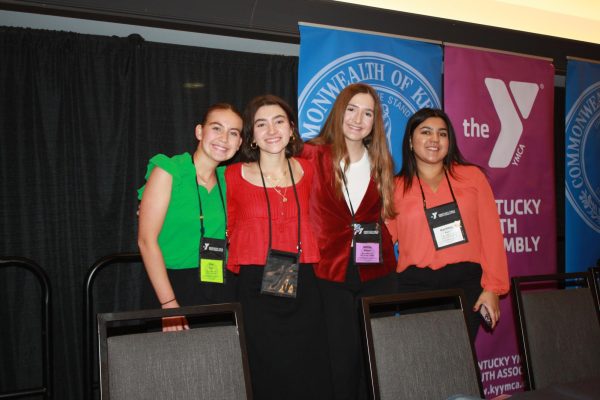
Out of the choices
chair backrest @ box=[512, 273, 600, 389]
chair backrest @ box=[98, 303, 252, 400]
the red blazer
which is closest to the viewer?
chair backrest @ box=[98, 303, 252, 400]

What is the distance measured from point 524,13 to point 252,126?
2680 millimetres

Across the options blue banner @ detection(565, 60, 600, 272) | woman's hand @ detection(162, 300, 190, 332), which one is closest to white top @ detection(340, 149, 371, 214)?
woman's hand @ detection(162, 300, 190, 332)

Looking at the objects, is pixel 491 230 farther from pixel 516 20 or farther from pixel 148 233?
pixel 516 20

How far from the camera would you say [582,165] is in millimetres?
3438

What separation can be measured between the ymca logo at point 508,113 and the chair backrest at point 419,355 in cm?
192

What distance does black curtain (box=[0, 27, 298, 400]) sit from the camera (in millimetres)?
2463

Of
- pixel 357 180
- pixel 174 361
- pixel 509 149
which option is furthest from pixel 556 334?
pixel 509 149

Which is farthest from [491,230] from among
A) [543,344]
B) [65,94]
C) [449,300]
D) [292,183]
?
[65,94]

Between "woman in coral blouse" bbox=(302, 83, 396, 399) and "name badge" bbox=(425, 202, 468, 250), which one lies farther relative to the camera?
"name badge" bbox=(425, 202, 468, 250)

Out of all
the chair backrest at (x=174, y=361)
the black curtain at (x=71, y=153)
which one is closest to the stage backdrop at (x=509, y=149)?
the black curtain at (x=71, y=153)

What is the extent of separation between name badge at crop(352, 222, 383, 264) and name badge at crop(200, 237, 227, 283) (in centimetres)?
57

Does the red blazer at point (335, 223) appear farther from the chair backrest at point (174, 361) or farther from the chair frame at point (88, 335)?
the chair frame at point (88, 335)

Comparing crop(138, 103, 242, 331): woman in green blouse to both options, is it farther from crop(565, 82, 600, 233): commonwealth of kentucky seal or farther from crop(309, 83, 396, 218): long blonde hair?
crop(565, 82, 600, 233): commonwealth of kentucky seal

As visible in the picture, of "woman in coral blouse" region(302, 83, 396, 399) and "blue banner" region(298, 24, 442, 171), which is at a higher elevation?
"blue banner" region(298, 24, 442, 171)
